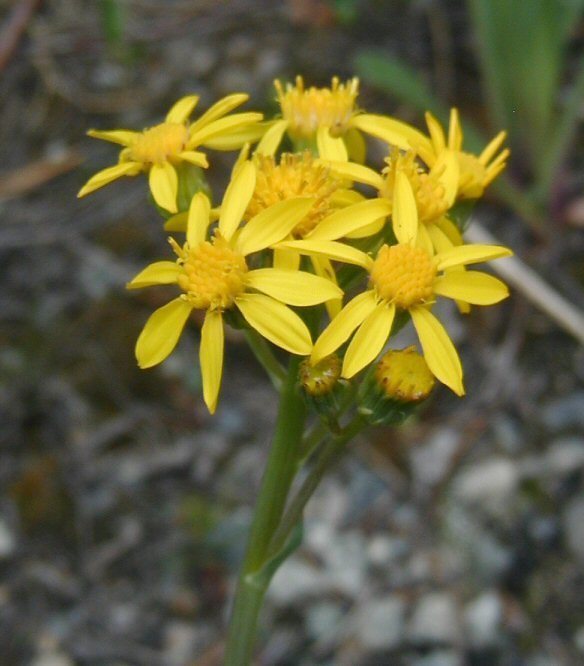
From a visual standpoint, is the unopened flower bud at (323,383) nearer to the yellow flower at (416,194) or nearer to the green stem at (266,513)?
the green stem at (266,513)

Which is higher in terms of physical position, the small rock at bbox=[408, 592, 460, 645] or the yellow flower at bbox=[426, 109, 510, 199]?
the yellow flower at bbox=[426, 109, 510, 199]

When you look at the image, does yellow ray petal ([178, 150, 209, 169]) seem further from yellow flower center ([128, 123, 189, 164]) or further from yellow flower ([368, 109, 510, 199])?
yellow flower ([368, 109, 510, 199])

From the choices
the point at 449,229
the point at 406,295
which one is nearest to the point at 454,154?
the point at 449,229

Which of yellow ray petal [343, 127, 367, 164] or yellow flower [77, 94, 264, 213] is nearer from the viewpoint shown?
yellow flower [77, 94, 264, 213]

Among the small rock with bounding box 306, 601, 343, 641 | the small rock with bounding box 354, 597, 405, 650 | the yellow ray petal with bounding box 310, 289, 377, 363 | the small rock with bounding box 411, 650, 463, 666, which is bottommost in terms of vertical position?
the small rock with bounding box 306, 601, 343, 641

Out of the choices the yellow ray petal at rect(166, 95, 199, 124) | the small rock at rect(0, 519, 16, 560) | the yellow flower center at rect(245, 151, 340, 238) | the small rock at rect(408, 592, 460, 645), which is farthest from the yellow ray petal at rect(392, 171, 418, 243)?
the small rock at rect(0, 519, 16, 560)

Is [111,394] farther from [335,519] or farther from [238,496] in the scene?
[335,519]

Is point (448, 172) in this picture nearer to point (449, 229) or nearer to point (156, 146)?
point (449, 229)

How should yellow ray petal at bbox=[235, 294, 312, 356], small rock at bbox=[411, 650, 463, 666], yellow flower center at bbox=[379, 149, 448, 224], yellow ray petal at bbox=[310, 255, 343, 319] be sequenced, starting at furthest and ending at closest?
small rock at bbox=[411, 650, 463, 666] < yellow flower center at bbox=[379, 149, 448, 224] < yellow ray petal at bbox=[310, 255, 343, 319] < yellow ray petal at bbox=[235, 294, 312, 356]
